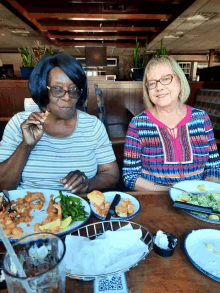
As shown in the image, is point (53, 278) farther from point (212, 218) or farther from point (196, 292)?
point (212, 218)

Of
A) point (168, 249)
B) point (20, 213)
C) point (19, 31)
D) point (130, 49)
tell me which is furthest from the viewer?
point (130, 49)

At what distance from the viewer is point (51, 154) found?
1.40 meters

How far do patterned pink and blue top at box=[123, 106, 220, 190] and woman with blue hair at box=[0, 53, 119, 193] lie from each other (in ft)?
0.77

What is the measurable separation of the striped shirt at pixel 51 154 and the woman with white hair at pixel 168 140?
38 centimetres

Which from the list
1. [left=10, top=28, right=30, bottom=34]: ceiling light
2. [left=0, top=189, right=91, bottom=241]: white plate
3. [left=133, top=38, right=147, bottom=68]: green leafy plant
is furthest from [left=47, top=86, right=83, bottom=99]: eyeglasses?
[left=10, top=28, right=30, bottom=34]: ceiling light

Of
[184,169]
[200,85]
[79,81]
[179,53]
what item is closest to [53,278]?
[79,81]

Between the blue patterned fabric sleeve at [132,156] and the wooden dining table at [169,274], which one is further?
the blue patterned fabric sleeve at [132,156]

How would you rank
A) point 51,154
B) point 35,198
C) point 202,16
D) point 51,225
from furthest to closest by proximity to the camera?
point 202,16 < point 51,154 < point 35,198 < point 51,225

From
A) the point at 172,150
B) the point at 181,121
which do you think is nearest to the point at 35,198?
the point at 172,150

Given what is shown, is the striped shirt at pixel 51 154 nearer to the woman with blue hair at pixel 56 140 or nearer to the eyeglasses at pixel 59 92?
the woman with blue hair at pixel 56 140

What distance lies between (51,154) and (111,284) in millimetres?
962

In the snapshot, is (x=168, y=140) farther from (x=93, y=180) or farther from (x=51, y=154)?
(x=51, y=154)

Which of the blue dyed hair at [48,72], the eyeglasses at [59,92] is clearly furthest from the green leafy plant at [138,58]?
the eyeglasses at [59,92]

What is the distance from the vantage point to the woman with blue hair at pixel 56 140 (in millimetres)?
1267
